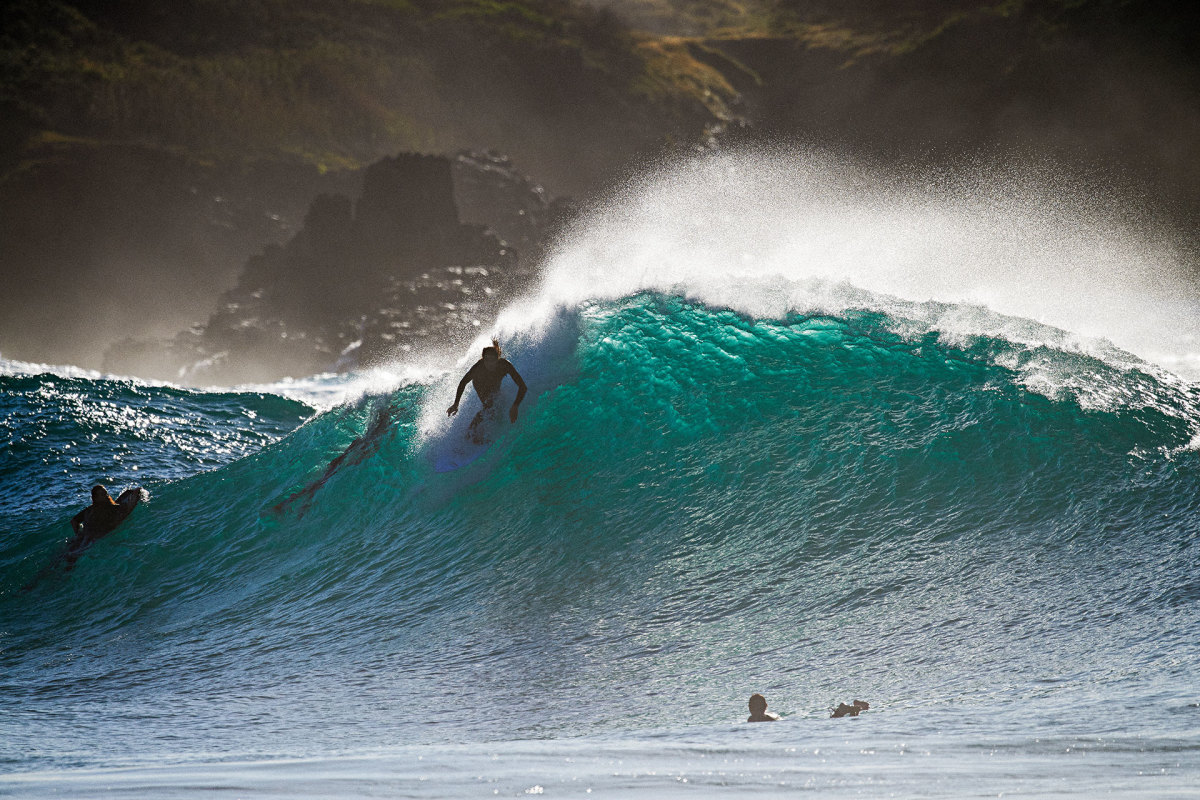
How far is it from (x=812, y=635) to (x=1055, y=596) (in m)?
1.52

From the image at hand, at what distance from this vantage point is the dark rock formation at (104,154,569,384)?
4816 cm

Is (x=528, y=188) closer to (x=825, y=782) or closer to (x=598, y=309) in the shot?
(x=598, y=309)

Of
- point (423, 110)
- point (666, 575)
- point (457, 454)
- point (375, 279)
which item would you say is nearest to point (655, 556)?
point (666, 575)

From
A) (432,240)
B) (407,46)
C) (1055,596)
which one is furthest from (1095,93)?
(407,46)

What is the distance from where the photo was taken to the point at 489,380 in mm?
9414

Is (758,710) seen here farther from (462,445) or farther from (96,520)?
(96,520)

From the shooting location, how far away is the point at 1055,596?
18.4 ft

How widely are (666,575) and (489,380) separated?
3449 millimetres

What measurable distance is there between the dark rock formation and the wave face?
35940mm

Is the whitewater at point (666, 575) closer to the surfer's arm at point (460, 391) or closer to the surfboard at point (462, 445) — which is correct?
the surfboard at point (462, 445)

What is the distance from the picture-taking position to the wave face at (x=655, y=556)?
506 centimetres

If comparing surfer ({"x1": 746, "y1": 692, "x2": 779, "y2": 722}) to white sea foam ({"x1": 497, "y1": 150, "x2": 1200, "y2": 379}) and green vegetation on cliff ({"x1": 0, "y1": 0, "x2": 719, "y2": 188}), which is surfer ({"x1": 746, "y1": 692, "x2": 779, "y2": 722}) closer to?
white sea foam ({"x1": 497, "y1": 150, "x2": 1200, "y2": 379})

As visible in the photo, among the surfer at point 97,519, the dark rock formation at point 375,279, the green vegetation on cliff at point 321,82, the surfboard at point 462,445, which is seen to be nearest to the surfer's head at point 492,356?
the surfboard at point 462,445

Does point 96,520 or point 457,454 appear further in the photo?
point 96,520
